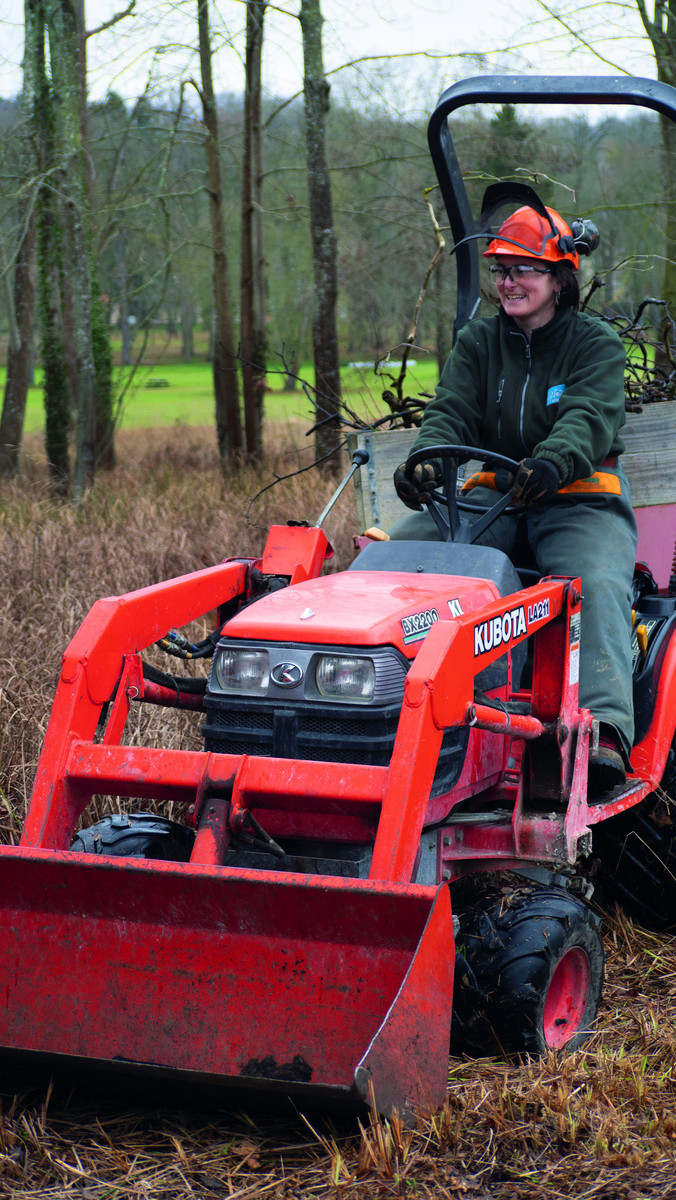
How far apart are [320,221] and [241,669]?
909 cm

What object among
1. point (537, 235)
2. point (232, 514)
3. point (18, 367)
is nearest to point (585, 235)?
point (537, 235)

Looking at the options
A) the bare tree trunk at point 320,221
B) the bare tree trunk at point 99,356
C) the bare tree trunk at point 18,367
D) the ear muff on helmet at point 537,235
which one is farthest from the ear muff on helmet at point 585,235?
the bare tree trunk at point 18,367

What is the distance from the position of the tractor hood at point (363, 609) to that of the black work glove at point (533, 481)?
29 cm

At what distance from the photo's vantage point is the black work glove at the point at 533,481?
3596 mm

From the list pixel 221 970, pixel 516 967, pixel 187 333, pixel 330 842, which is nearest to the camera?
pixel 221 970

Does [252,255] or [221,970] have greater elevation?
[252,255]

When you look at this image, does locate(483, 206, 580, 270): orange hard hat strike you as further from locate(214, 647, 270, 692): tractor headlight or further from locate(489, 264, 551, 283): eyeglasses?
locate(214, 647, 270, 692): tractor headlight

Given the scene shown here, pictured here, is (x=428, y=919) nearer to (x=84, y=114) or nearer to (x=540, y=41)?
(x=540, y=41)

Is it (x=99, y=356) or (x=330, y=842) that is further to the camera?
(x=99, y=356)

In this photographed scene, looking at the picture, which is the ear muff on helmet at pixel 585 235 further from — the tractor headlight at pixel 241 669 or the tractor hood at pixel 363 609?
the tractor headlight at pixel 241 669

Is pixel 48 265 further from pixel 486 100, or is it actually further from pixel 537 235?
pixel 537 235

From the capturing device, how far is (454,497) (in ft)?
12.3

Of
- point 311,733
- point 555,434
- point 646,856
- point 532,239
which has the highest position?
point 532,239

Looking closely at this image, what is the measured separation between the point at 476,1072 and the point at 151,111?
1355cm
